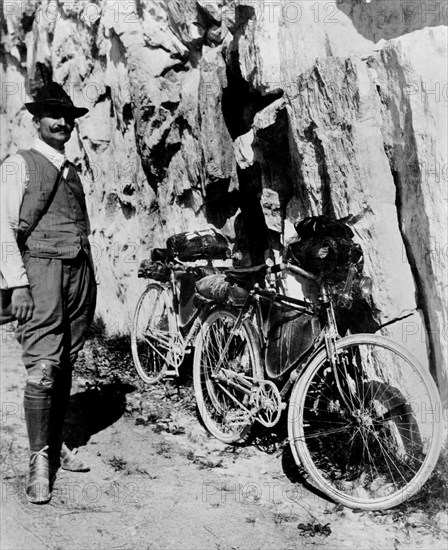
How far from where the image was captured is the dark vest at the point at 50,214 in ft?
13.8

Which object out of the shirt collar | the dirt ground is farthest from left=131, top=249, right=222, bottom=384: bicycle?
the shirt collar

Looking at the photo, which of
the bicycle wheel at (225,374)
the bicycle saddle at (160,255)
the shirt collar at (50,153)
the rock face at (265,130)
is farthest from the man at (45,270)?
the rock face at (265,130)

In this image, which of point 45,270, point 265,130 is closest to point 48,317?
point 45,270

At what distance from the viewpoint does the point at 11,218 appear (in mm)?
4109

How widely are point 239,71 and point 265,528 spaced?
134 inches

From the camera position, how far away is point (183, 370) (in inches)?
236

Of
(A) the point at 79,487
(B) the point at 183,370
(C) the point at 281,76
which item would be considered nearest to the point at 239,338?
(B) the point at 183,370

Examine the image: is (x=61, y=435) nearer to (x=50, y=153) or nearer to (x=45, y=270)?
(x=45, y=270)

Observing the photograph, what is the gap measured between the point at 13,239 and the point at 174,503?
71.6 inches

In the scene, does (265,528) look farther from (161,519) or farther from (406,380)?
(406,380)

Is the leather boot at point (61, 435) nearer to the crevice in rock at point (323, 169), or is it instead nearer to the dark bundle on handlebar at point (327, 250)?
the dark bundle on handlebar at point (327, 250)

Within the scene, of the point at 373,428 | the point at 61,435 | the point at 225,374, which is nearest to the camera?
the point at 373,428

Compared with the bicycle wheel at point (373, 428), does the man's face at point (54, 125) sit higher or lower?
higher

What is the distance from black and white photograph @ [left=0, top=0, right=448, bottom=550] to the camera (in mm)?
3734
